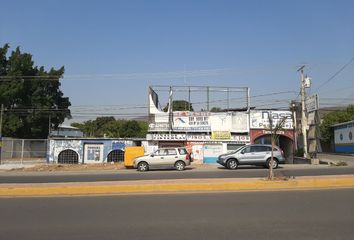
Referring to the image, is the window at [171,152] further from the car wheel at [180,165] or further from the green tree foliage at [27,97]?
the green tree foliage at [27,97]

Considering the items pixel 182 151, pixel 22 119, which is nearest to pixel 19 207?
pixel 182 151

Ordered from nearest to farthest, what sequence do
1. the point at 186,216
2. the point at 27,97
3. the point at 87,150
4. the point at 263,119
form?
the point at 186,216, the point at 263,119, the point at 87,150, the point at 27,97

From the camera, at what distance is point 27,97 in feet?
191

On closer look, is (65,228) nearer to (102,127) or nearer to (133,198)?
(133,198)

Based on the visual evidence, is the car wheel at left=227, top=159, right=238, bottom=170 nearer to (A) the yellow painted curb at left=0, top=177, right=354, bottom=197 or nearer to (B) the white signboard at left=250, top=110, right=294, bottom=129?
(B) the white signboard at left=250, top=110, right=294, bottom=129

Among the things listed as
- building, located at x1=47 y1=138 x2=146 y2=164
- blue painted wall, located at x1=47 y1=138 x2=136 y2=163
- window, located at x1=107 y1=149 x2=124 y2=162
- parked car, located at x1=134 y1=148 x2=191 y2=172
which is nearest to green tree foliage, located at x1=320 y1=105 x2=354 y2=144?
window, located at x1=107 y1=149 x2=124 y2=162

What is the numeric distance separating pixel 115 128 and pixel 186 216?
89022mm

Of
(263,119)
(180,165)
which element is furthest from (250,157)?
(263,119)

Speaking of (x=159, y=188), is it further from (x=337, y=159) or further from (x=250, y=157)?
(x=337, y=159)

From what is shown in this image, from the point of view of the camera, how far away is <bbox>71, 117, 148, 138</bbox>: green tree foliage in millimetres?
93000

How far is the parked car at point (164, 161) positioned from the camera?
3053cm

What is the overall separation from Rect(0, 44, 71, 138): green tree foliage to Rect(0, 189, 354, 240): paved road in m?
46.0

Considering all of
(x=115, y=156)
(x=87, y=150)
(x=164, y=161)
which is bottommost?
(x=164, y=161)

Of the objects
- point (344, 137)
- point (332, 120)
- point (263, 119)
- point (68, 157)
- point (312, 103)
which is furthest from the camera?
point (332, 120)
